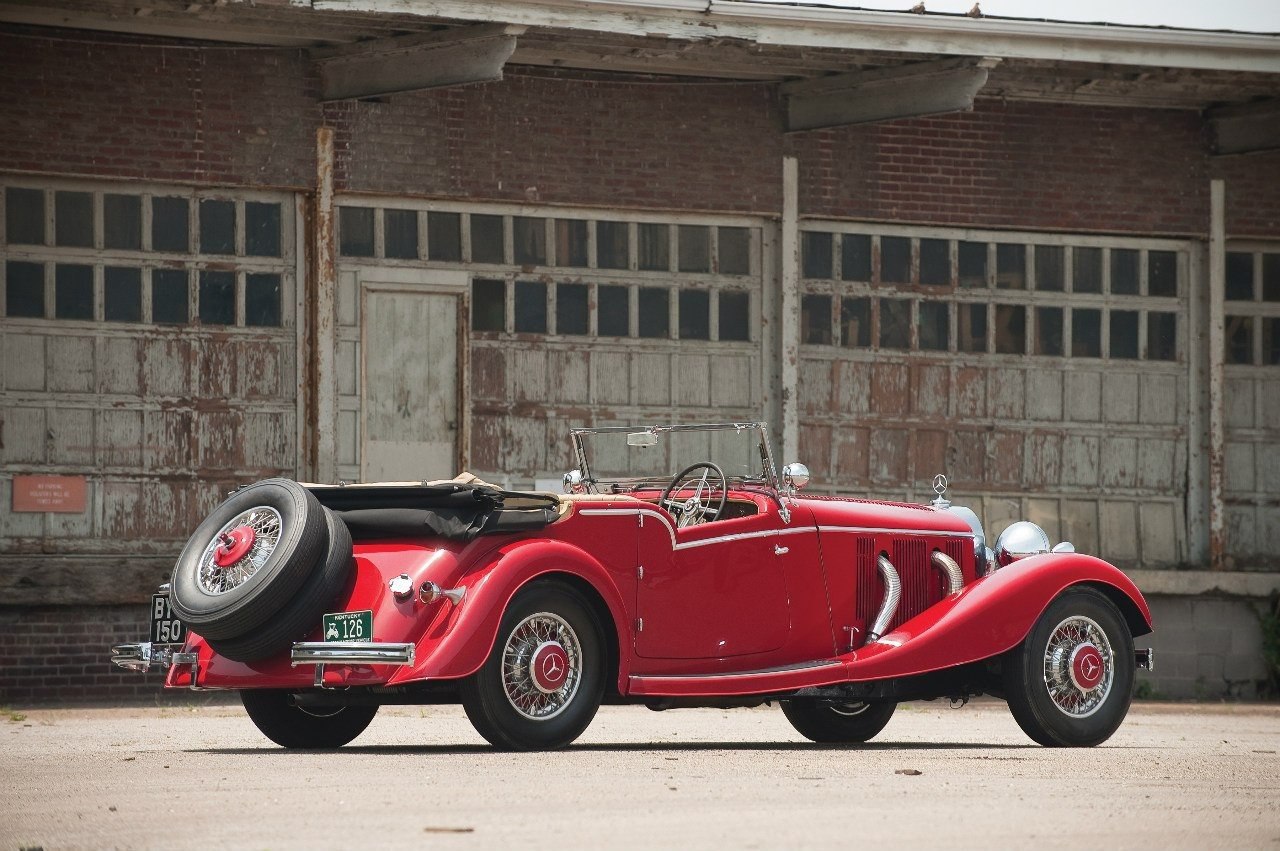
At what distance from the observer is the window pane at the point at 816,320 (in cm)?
1627

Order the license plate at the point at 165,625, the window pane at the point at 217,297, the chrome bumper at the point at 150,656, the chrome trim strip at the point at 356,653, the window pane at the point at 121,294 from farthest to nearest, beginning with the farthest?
the window pane at the point at 217,297 → the window pane at the point at 121,294 → the license plate at the point at 165,625 → the chrome bumper at the point at 150,656 → the chrome trim strip at the point at 356,653

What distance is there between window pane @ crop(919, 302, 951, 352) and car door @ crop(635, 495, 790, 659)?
740 centimetres

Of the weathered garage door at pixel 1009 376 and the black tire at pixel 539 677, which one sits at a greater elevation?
the weathered garage door at pixel 1009 376

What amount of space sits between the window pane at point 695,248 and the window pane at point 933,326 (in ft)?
6.40

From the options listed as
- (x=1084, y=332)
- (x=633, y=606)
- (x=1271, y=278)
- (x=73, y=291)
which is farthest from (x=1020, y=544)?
(x=1271, y=278)

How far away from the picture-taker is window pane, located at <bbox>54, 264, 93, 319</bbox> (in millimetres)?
14422

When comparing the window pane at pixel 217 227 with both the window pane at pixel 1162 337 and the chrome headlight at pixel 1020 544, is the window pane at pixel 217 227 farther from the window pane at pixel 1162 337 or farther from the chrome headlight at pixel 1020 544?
the window pane at pixel 1162 337

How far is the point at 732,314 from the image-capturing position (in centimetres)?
1612

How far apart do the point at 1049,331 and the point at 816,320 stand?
2145 mm

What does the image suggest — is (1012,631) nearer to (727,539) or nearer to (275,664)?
(727,539)

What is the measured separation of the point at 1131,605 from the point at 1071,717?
31.2 inches

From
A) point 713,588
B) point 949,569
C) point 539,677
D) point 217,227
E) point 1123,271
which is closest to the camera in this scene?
point 539,677

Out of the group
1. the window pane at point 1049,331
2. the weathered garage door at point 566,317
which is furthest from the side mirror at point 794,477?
the window pane at point 1049,331

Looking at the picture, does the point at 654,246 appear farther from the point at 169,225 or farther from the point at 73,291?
the point at 73,291
